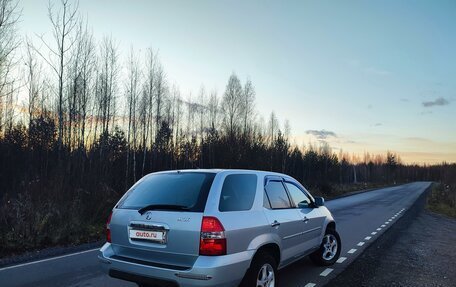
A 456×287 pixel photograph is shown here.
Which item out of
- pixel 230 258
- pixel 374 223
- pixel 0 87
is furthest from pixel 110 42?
pixel 230 258

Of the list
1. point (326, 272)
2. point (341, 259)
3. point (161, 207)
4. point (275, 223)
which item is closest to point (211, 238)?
point (161, 207)

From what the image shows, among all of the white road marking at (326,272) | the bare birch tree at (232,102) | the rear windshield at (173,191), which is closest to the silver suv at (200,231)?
the rear windshield at (173,191)

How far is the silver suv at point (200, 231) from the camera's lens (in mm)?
4207

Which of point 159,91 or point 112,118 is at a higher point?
point 159,91

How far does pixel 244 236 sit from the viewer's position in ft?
14.9

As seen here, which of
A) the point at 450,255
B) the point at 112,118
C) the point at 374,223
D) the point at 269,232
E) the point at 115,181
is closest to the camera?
the point at 269,232

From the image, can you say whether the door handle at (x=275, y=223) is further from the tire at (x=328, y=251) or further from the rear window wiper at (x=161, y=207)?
→ the tire at (x=328, y=251)

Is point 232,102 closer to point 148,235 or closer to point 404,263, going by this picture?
point 404,263

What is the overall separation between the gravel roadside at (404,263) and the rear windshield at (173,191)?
2.99 m

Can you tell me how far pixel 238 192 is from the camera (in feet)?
16.0

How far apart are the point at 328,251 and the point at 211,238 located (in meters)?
4.10

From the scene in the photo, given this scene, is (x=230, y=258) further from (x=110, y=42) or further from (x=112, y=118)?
(x=112, y=118)

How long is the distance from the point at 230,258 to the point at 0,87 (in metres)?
14.9

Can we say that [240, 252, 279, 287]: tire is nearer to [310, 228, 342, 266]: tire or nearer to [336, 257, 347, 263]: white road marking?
[310, 228, 342, 266]: tire
